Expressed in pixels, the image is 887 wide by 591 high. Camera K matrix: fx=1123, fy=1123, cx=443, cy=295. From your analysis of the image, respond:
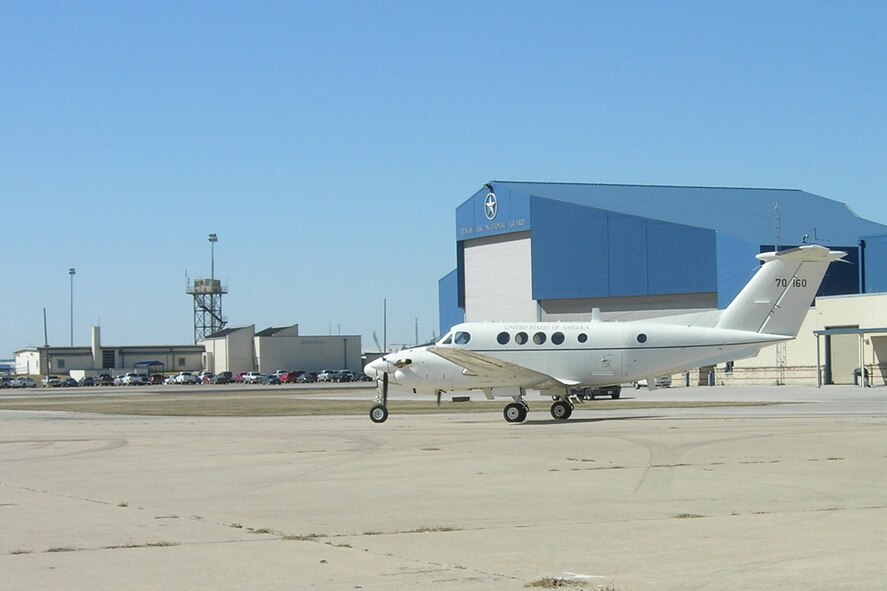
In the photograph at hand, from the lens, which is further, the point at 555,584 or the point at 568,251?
the point at 568,251

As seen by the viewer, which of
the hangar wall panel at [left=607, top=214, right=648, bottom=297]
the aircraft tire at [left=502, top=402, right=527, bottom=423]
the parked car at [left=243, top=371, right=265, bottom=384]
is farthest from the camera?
the parked car at [left=243, top=371, right=265, bottom=384]

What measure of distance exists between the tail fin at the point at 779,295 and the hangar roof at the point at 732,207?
4880 cm

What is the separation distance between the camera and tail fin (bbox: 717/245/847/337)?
35.4m

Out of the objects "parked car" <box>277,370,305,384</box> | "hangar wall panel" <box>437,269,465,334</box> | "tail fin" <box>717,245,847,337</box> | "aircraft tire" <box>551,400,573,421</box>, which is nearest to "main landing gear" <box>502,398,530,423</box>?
"aircraft tire" <box>551,400,573,421</box>

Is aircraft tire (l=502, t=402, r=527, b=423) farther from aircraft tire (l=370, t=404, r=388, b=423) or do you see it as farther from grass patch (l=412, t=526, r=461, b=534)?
grass patch (l=412, t=526, r=461, b=534)

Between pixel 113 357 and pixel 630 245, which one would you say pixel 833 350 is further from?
pixel 113 357

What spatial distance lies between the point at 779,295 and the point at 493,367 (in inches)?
367

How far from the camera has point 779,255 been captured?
35656 millimetres

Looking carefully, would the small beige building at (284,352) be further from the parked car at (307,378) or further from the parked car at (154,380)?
the parked car at (307,378)

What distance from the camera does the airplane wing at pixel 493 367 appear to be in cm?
3550

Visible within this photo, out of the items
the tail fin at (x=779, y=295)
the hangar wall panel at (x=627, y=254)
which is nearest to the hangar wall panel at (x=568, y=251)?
the hangar wall panel at (x=627, y=254)

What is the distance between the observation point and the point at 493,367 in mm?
35719

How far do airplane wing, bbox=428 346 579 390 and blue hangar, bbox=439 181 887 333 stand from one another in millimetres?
48065

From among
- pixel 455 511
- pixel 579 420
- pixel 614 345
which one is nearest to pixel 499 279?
pixel 579 420
